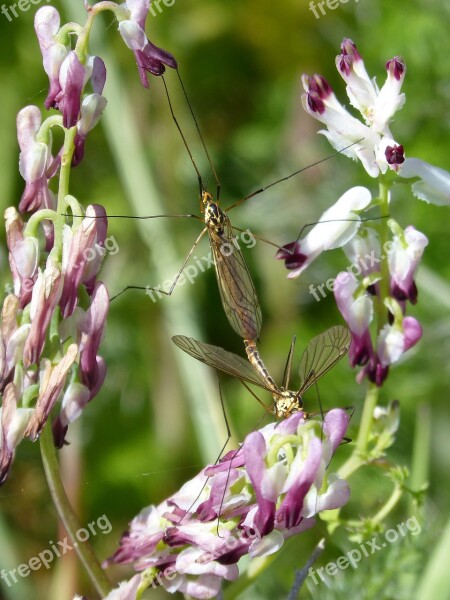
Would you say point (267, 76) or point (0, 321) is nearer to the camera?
point (0, 321)

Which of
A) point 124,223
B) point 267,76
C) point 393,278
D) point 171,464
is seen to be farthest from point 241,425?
point 393,278

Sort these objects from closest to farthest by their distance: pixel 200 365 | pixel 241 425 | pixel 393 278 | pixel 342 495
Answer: pixel 342 495, pixel 393 278, pixel 200 365, pixel 241 425

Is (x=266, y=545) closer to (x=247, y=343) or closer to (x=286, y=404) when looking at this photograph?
(x=286, y=404)

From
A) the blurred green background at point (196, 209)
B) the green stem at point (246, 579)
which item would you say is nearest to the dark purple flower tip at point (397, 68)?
the green stem at point (246, 579)

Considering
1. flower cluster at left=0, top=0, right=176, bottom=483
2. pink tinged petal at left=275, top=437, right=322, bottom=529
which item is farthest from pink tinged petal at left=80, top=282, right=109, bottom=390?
pink tinged petal at left=275, top=437, right=322, bottom=529

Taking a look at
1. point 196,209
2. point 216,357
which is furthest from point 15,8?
point 216,357

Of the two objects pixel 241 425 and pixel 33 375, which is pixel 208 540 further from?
pixel 241 425
